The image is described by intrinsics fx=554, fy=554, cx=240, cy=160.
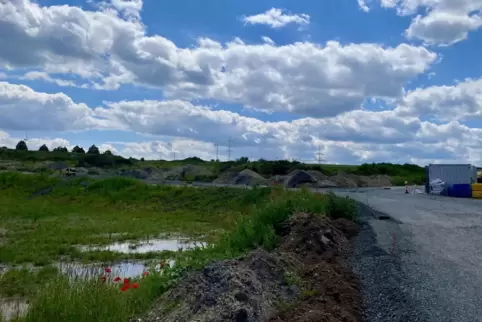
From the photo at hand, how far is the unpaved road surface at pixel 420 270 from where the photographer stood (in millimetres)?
8109

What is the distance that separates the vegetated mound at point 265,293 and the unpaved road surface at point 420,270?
47cm

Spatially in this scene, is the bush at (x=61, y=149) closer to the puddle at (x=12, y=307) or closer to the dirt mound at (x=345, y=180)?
the dirt mound at (x=345, y=180)

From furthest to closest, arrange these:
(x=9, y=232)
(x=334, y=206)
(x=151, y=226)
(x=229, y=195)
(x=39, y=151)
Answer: (x=39, y=151)
(x=229, y=195)
(x=151, y=226)
(x=9, y=232)
(x=334, y=206)

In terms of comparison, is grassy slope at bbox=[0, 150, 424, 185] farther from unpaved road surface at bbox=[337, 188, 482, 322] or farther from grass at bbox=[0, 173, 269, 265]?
unpaved road surface at bbox=[337, 188, 482, 322]

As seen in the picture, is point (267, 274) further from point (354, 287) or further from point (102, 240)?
point (102, 240)

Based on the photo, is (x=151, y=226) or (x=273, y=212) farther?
(x=151, y=226)

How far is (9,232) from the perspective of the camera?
27391 mm

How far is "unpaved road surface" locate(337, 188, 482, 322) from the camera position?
26.6 feet

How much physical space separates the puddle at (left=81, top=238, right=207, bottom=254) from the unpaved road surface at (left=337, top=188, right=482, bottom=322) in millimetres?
8113

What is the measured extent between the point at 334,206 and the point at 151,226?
49.9ft

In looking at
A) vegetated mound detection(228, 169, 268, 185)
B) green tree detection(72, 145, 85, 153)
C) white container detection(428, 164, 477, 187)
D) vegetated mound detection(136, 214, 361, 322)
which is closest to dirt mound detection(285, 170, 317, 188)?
vegetated mound detection(228, 169, 268, 185)

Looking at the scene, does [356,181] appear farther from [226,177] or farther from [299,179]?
[226,177]

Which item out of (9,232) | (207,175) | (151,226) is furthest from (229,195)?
(207,175)

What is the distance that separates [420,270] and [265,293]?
12.2 ft
